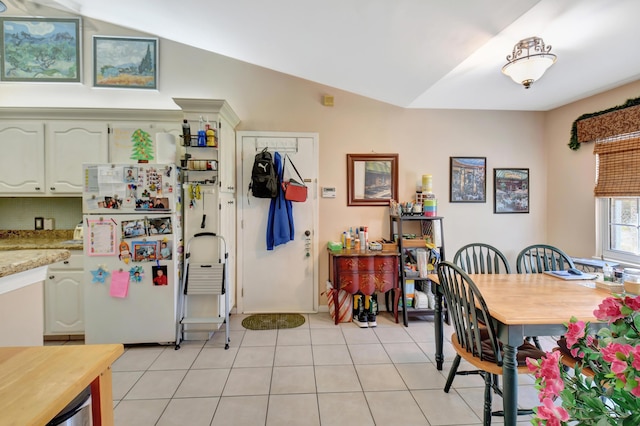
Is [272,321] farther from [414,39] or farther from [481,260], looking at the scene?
[414,39]

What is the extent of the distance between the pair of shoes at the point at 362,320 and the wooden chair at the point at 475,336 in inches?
49.1

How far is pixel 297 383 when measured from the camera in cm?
218

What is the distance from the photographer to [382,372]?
2324mm

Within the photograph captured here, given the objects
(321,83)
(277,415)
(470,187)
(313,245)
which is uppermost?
(321,83)

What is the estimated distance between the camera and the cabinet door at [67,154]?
2939 mm

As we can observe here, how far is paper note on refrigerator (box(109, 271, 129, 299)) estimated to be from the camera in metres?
2.62

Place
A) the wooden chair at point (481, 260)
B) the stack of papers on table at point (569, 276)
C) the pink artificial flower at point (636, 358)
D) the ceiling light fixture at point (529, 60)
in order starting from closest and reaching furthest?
the pink artificial flower at point (636, 358), the ceiling light fixture at point (529, 60), the stack of papers on table at point (569, 276), the wooden chair at point (481, 260)

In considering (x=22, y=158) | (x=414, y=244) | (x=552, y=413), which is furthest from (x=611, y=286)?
(x=22, y=158)

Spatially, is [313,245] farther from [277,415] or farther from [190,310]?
[277,415]

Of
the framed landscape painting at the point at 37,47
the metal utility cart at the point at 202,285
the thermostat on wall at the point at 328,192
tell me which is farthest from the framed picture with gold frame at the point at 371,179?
the framed landscape painting at the point at 37,47

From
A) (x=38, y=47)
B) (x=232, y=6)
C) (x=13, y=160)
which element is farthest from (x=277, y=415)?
(x=38, y=47)

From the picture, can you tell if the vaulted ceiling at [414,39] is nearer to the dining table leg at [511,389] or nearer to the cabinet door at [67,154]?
the cabinet door at [67,154]

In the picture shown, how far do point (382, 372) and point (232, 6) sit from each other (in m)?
3.19

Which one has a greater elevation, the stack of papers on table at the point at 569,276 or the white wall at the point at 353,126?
the white wall at the point at 353,126
